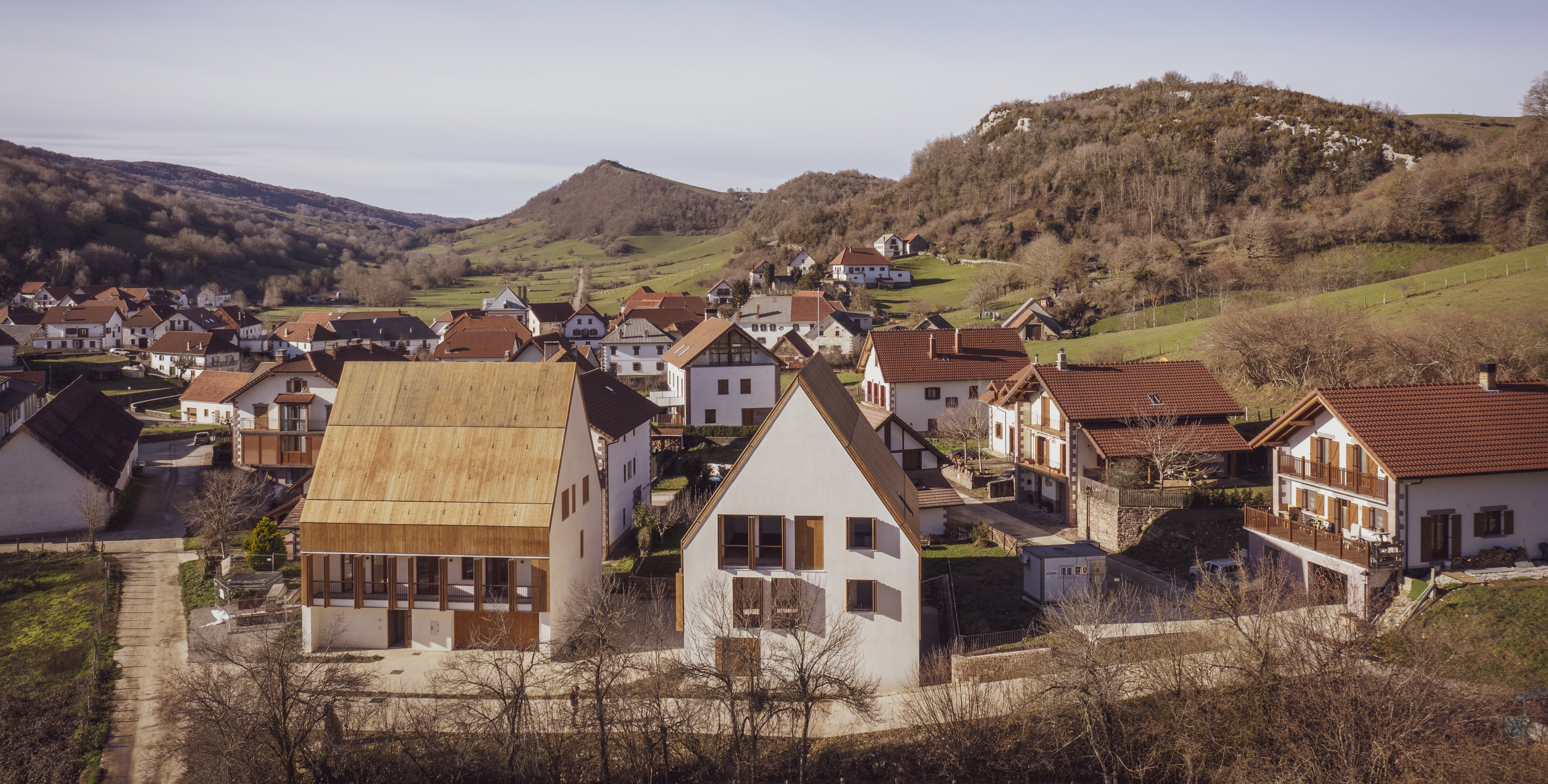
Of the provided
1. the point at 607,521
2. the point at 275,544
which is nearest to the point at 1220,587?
the point at 607,521

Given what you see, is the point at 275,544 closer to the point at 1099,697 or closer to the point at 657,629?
the point at 657,629

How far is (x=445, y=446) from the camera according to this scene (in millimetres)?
26234

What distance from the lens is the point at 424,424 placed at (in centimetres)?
2659

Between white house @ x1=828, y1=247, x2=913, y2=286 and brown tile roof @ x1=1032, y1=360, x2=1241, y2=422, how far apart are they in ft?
261

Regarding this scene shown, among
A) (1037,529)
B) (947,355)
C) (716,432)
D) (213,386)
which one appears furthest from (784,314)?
(1037,529)

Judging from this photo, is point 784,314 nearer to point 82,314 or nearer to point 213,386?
point 213,386

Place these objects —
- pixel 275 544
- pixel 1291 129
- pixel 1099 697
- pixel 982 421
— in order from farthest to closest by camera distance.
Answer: pixel 1291 129 → pixel 982 421 → pixel 275 544 → pixel 1099 697

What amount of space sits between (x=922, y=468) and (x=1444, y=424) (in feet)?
57.2

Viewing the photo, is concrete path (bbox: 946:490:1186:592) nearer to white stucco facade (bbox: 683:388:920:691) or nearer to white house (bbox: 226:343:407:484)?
white stucco facade (bbox: 683:388:920:691)

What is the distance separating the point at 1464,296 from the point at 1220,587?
39.7 m

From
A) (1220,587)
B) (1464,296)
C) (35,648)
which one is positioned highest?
(1464,296)

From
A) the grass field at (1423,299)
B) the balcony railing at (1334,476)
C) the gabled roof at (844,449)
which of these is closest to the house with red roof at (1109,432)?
the balcony railing at (1334,476)

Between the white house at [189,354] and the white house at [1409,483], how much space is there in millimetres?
93763

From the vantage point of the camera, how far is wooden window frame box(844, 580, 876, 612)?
23.3 m
